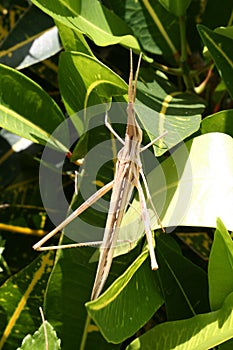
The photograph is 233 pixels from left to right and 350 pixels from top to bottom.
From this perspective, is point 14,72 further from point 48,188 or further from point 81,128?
point 48,188

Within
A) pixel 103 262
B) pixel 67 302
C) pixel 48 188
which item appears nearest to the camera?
pixel 103 262

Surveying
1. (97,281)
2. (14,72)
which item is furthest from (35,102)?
(97,281)

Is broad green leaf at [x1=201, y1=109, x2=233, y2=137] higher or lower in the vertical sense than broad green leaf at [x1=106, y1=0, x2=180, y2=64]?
lower

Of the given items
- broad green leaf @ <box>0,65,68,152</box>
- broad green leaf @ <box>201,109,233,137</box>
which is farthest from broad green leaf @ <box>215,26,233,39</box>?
broad green leaf @ <box>0,65,68,152</box>

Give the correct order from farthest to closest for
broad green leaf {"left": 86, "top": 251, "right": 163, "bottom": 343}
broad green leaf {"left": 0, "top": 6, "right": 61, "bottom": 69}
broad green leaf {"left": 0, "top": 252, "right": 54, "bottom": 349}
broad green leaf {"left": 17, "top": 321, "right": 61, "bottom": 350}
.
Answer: broad green leaf {"left": 0, "top": 6, "right": 61, "bottom": 69}
broad green leaf {"left": 0, "top": 252, "right": 54, "bottom": 349}
broad green leaf {"left": 17, "top": 321, "right": 61, "bottom": 350}
broad green leaf {"left": 86, "top": 251, "right": 163, "bottom": 343}

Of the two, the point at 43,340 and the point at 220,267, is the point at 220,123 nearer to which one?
the point at 220,267

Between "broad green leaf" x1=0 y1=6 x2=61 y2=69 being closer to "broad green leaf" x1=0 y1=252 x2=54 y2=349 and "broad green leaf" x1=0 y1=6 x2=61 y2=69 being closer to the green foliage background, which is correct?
the green foliage background

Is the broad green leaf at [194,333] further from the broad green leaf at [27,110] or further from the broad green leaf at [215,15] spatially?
the broad green leaf at [215,15]
